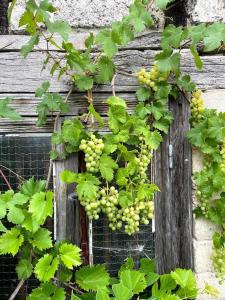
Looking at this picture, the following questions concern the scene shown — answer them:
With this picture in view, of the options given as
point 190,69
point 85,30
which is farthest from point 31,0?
point 190,69

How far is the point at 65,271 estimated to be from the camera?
8.41ft

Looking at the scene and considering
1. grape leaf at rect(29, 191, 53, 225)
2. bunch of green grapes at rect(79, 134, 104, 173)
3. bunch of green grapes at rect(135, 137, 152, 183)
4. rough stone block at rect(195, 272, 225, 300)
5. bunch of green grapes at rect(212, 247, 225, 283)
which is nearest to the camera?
grape leaf at rect(29, 191, 53, 225)

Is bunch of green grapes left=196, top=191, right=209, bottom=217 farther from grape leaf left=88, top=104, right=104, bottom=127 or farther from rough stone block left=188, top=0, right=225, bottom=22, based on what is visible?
rough stone block left=188, top=0, right=225, bottom=22

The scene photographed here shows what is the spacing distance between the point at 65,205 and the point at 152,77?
82 centimetres

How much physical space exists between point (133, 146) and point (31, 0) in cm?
94

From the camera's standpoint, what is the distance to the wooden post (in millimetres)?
2719

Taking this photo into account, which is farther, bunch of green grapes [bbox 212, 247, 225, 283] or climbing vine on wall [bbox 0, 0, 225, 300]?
bunch of green grapes [bbox 212, 247, 225, 283]

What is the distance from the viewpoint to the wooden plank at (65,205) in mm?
2666

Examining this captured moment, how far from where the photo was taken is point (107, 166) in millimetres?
2404

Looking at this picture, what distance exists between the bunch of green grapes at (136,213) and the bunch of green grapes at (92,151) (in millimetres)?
259

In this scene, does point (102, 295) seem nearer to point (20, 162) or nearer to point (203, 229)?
point (203, 229)

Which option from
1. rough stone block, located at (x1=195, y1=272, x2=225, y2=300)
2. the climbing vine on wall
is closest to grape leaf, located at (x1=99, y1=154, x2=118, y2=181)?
the climbing vine on wall

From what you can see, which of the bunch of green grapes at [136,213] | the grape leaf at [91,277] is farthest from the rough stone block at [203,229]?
the grape leaf at [91,277]

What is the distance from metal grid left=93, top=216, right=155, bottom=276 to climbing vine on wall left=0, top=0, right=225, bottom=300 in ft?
0.29
